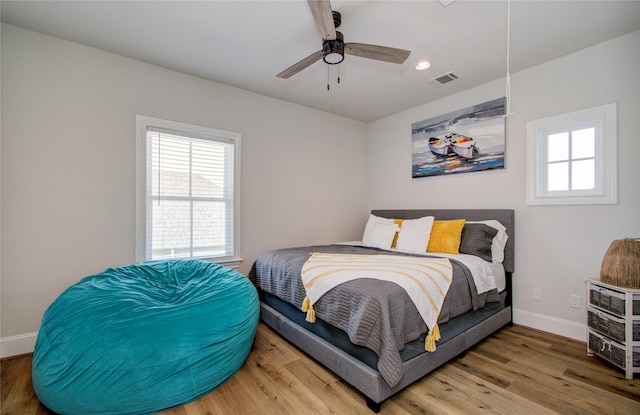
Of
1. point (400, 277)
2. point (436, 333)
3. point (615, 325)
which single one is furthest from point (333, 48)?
point (615, 325)

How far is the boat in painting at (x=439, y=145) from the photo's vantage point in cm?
365

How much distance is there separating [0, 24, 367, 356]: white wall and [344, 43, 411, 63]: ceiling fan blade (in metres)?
1.87

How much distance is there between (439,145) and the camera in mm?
3723

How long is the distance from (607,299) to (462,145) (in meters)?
2.02

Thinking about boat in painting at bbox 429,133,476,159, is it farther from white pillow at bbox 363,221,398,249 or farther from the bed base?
the bed base

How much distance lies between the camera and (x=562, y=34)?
239 cm

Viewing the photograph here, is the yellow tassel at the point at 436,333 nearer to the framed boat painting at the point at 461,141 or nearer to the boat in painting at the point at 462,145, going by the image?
the framed boat painting at the point at 461,141

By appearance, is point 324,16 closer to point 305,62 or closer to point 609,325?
point 305,62

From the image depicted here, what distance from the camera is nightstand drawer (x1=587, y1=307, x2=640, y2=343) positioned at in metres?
2.00

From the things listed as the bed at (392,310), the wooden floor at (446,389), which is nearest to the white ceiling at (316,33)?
the bed at (392,310)

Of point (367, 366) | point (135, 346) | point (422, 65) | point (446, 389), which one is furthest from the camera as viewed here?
point (422, 65)

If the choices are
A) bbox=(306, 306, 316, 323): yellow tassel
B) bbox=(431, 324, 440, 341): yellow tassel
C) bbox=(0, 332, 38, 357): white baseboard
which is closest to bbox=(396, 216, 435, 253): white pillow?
bbox=(431, 324, 440, 341): yellow tassel

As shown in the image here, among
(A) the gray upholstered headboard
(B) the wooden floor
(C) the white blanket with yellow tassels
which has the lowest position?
(B) the wooden floor

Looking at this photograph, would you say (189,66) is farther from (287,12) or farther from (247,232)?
(247,232)
